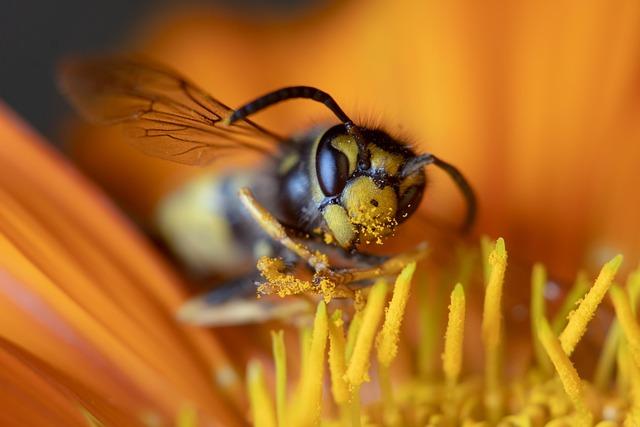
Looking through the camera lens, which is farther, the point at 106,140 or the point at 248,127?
the point at 106,140

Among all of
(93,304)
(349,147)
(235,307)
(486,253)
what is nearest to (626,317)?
(486,253)

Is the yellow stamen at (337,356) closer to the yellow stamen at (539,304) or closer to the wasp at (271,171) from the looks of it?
the wasp at (271,171)

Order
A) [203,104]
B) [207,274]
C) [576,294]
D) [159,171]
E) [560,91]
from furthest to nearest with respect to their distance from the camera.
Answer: [159,171]
[560,91]
[207,274]
[576,294]
[203,104]

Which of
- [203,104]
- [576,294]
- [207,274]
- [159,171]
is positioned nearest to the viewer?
[203,104]

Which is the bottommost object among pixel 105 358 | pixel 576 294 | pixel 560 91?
pixel 105 358

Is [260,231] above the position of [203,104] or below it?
below

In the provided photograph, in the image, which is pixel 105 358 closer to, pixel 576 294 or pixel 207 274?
pixel 207 274

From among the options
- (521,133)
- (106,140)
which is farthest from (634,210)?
(106,140)

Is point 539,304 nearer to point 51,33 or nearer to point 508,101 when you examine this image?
point 508,101
